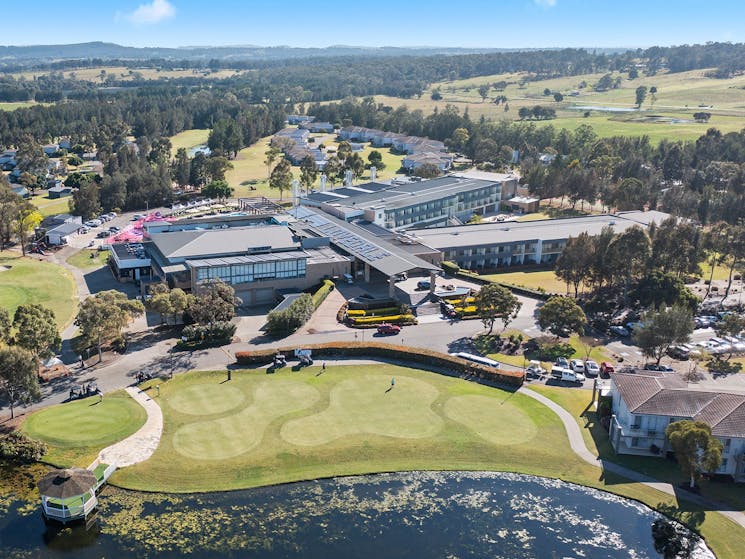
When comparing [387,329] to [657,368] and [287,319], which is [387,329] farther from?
[657,368]

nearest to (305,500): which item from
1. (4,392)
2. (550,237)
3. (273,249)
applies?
(4,392)

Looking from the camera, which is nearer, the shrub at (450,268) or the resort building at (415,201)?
the shrub at (450,268)

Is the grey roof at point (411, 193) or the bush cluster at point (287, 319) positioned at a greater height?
the grey roof at point (411, 193)

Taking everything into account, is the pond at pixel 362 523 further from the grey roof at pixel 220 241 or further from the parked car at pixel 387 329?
the grey roof at pixel 220 241

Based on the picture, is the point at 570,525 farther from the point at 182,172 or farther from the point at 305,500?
the point at 182,172

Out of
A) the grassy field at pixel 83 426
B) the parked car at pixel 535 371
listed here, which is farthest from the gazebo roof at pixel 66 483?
the parked car at pixel 535 371

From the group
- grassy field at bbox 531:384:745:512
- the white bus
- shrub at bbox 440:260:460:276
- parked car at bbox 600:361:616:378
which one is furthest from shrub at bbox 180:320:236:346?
parked car at bbox 600:361:616:378

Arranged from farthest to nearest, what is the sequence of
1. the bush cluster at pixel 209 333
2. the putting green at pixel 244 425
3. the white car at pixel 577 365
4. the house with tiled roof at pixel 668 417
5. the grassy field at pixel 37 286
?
1. the grassy field at pixel 37 286
2. the bush cluster at pixel 209 333
3. the white car at pixel 577 365
4. the putting green at pixel 244 425
5. the house with tiled roof at pixel 668 417

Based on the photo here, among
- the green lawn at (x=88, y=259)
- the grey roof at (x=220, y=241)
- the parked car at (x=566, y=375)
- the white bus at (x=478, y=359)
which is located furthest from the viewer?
the green lawn at (x=88, y=259)

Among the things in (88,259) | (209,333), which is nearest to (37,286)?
(88,259)
